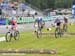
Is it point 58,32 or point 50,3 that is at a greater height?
point 50,3

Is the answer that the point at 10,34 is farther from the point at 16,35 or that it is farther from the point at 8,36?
the point at 16,35

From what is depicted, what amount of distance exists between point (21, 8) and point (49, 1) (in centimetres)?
2884

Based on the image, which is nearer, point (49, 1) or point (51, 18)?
point (51, 18)

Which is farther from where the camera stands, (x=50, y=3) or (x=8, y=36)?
(x=50, y=3)

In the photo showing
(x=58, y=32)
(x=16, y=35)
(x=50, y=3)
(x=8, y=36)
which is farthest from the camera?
(x=50, y=3)

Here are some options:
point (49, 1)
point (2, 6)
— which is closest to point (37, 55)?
point (2, 6)

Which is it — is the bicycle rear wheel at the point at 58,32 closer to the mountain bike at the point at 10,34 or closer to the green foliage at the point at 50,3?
the mountain bike at the point at 10,34

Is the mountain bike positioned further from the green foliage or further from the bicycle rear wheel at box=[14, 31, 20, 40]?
the green foliage

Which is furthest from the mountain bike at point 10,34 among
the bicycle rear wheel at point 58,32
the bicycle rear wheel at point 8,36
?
the bicycle rear wheel at point 58,32

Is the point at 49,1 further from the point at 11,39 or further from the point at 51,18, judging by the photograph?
the point at 11,39

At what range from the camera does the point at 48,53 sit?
53.2 feet

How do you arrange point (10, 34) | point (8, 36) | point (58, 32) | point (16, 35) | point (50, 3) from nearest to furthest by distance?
point (10, 34) → point (8, 36) → point (16, 35) → point (58, 32) → point (50, 3)

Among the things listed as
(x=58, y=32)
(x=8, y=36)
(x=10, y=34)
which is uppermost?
(x=10, y=34)

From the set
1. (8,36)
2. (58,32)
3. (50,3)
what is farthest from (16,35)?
(50,3)
